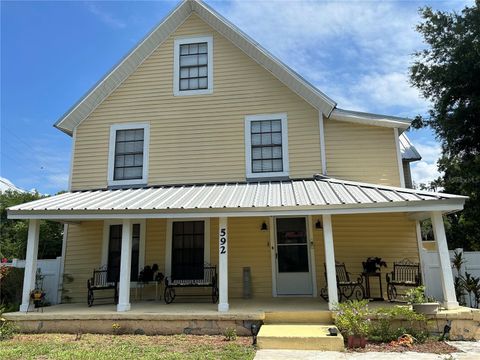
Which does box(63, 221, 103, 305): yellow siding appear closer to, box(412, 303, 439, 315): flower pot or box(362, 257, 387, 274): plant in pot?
box(362, 257, 387, 274): plant in pot

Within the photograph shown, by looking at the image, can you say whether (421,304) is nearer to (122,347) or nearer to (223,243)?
(223,243)

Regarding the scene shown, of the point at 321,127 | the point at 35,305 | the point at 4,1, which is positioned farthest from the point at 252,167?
the point at 4,1

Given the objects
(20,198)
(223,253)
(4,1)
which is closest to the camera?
(223,253)

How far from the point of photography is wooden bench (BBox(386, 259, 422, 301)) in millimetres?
8906

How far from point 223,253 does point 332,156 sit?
442 cm

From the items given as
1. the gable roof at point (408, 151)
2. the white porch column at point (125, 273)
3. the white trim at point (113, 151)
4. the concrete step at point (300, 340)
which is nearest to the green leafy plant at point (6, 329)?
the white porch column at point (125, 273)

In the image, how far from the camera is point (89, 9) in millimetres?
11508

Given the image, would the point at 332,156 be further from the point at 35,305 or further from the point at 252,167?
the point at 35,305

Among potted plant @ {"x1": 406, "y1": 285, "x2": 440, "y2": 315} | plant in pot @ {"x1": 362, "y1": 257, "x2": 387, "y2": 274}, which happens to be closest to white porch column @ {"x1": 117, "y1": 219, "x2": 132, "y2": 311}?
plant in pot @ {"x1": 362, "y1": 257, "x2": 387, "y2": 274}

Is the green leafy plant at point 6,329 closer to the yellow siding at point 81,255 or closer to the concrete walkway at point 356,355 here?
the yellow siding at point 81,255

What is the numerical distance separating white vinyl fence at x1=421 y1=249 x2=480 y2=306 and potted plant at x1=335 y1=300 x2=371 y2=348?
10.8 ft

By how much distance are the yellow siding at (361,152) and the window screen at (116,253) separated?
5.92m

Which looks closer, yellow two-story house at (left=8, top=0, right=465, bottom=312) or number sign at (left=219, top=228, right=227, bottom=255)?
number sign at (left=219, top=228, right=227, bottom=255)

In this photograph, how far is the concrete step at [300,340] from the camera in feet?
20.3
